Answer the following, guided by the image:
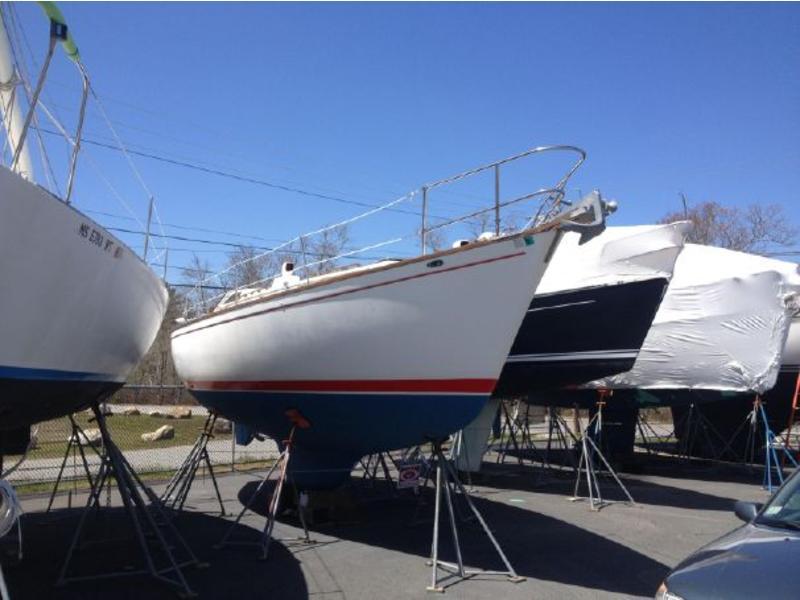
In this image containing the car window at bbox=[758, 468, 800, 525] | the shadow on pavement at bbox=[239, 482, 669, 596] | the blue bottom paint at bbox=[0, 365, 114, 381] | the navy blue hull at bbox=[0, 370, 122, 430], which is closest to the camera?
the car window at bbox=[758, 468, 800, 525]

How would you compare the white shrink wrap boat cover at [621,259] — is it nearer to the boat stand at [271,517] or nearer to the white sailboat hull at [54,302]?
the boat stand at [271,517]

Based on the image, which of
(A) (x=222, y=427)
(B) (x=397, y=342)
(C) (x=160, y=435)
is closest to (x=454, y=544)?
(B) (x=397, y=342)

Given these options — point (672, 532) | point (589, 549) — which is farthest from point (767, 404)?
point (589, 549)

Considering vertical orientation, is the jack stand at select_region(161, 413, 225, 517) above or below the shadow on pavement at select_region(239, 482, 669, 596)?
above

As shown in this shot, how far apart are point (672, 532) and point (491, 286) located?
Result: 4.04 metres

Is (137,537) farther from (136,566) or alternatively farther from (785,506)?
(785,506)

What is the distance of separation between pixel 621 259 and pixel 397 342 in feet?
17.9

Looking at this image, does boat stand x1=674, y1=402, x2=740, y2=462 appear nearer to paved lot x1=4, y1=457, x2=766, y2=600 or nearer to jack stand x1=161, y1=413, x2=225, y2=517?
paved lot x1=4, y1=457, x2=766, y2=600

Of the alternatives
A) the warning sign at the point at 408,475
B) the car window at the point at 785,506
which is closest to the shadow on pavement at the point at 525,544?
the warning sign at the point at 408,475

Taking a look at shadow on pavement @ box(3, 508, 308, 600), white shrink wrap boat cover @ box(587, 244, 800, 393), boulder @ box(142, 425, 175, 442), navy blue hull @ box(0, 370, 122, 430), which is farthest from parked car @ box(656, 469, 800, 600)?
boulder @ box(142, 425, 175, 442)

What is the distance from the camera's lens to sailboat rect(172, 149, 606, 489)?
6254 mm

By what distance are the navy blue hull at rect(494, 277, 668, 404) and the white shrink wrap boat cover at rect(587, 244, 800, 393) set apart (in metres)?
1.65

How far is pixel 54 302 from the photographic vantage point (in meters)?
4.91

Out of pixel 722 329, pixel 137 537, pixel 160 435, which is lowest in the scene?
pixel 137 537
